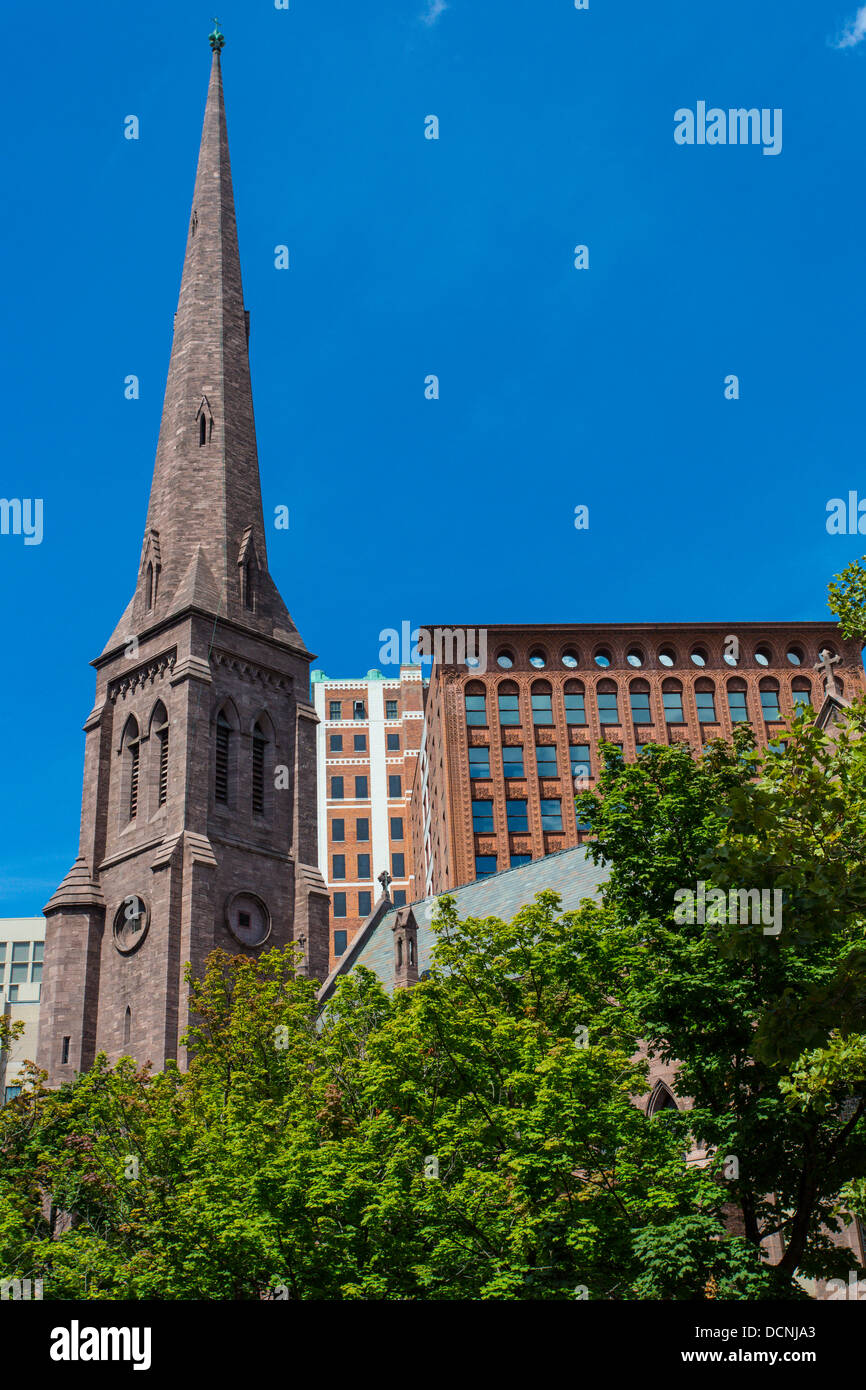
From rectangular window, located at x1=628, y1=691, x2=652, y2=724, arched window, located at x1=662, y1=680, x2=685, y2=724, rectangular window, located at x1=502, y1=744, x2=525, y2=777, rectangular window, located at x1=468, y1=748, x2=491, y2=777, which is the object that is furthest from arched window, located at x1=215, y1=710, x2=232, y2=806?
arched window, located at x1=662, y1=680, x2=685, y2=724

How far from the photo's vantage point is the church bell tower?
163ft

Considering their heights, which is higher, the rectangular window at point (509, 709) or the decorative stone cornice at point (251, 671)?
the rectangular window at point (509, 709)

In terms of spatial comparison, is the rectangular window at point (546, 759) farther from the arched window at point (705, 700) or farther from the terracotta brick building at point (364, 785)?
the terracotta brick building at point (364, 785)

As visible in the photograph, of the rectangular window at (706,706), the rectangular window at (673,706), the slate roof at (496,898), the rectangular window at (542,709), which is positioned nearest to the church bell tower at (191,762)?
the slate roof at (496,898)

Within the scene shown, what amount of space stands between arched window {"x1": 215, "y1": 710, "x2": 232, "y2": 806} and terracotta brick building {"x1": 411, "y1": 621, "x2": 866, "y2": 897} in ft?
66.1

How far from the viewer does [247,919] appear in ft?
169

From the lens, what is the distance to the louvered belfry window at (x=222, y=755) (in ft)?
175

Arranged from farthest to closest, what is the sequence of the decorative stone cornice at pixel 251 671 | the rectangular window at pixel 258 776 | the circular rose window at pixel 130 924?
the decorative stone cornice at pixel 251 671 < the rectangular window at pixel 258 776 < the circular rose window at pixel 130 924

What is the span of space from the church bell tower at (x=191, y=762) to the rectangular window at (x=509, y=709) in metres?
19.3

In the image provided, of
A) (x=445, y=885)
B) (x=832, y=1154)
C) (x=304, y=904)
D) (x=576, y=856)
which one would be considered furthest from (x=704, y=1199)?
(x=445, y=885)

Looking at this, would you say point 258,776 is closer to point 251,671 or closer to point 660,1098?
point 251,671
